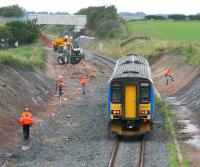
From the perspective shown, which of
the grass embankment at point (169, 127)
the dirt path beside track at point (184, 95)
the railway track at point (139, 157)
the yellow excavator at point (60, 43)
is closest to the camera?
the railway track at point (139, 157)

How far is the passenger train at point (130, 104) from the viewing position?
25203mm

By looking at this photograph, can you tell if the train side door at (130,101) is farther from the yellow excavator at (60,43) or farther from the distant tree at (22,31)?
the distant tree at (22,31)

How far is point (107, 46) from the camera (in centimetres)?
9256

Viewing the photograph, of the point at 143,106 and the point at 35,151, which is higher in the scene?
the point at 143,106

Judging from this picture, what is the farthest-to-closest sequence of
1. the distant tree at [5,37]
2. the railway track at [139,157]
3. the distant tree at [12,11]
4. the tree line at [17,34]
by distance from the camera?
the distant tree at [12,11], the tree line at [17,34], the distant tree at [5,37], the railway track at [139,157]

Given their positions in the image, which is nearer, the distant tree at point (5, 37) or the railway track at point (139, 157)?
the railway track at point (139, 157)

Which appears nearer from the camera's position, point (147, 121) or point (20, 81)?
point (147, 121)

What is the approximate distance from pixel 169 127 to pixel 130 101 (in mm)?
3540

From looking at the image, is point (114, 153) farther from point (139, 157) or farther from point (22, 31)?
point (22, 31)

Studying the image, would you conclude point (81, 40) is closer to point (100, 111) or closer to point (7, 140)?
point (100, 111)

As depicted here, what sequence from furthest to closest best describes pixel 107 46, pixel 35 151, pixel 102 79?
pixel 107 46 → pixel 102 79 → pixel 35 151

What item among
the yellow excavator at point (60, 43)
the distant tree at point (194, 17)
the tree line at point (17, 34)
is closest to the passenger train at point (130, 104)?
the tree line at point (17, 34)

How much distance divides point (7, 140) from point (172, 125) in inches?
329

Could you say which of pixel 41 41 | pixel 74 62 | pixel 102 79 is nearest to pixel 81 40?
pixel 41 41
